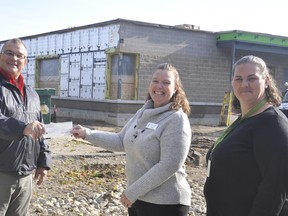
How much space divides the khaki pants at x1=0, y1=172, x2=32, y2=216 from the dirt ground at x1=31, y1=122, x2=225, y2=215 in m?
3.02

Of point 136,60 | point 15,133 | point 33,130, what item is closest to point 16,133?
point 15,133

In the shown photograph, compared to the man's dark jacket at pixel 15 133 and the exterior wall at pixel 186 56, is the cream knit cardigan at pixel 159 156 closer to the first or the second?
the man's dark jacket at pixel 15 133

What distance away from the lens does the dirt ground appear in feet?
23.9

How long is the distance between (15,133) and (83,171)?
231 inches

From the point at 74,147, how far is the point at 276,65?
1635 cm

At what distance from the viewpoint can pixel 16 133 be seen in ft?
10.6

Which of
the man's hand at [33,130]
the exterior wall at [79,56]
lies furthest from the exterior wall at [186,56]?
the man's hand at [33,130]

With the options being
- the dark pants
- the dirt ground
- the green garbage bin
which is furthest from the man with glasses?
the green garbage bin

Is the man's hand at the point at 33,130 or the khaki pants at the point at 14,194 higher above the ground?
the man's hand at the point at 33,130

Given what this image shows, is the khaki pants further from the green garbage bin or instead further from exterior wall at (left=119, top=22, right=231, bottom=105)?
exterior wall at (left=119, top=22, right=231, bottom=105)

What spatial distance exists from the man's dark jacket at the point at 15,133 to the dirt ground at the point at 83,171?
10.8 ft

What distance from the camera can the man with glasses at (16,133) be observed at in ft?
10.6

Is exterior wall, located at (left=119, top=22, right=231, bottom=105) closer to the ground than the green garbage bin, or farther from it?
farther from it

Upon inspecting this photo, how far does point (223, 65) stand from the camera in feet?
72.4
